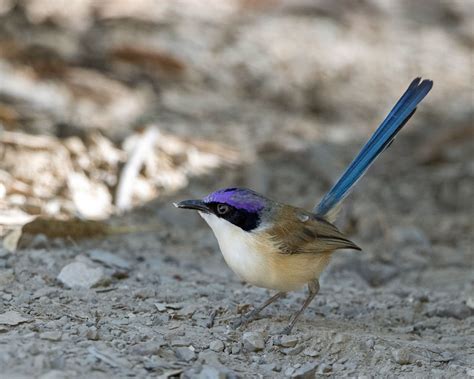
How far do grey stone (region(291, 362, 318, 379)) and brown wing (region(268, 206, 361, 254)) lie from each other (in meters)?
0.79

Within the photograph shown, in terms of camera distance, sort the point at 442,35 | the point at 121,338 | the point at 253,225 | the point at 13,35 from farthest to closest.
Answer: the point at 442,35
the point at 13,35
the point at 253,225
the point at 121,338

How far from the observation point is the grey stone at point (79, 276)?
493 cm

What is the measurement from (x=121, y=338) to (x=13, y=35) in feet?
18.9

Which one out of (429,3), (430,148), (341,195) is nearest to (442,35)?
(429,3)

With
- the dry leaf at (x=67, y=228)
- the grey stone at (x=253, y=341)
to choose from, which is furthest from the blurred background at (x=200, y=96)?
the grey stone at (x=253, y=341)

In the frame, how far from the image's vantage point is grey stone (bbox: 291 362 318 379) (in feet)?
13.0

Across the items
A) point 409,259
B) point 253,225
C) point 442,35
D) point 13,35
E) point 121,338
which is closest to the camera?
point 121,338

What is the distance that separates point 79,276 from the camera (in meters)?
5.00

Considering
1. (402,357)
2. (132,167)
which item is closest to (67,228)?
(132,167)

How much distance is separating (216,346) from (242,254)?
58 centimetres

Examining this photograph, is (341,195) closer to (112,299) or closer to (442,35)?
(112,299)

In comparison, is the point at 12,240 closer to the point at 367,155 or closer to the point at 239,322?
the point at 239,322

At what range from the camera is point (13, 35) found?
8.91 meters

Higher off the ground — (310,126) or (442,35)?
(442,35)
